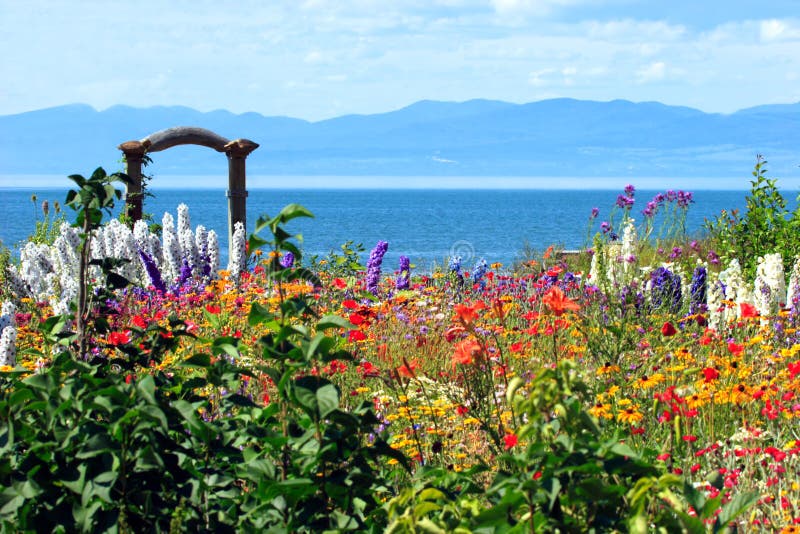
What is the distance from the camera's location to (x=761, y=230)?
9.37 metres

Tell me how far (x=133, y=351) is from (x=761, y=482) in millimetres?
2674

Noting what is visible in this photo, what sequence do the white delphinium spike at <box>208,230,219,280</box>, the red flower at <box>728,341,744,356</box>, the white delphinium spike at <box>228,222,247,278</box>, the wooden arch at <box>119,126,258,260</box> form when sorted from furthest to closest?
the wooden arch at <box>119,126,258,260</box>, the white delphinium spike at <box>208,230,219,280</box>, the white delphinium spike at <box>228,222,247,278</box>, the red flower at <box>728,341,744,356</box>

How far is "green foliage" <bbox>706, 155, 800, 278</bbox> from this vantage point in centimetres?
907

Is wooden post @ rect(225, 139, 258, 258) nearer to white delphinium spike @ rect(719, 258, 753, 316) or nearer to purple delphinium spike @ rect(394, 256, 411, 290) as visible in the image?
purple delphinium spike @ rect(394, 256, 411, 290)

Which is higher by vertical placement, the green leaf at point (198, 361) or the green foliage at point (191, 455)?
the green leaf at point (198, 361)

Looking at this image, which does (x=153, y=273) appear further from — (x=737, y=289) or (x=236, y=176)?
(x=236, y=176)

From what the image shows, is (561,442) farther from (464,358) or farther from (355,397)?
(355,397)

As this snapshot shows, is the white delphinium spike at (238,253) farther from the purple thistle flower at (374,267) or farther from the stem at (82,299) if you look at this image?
the stem at (82,299)

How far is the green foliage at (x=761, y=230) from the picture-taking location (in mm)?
9070

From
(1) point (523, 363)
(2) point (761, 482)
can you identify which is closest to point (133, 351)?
(2) point (761, 482)

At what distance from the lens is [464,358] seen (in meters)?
3.02

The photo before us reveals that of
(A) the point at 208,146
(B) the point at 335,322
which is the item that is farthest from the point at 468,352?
(A) the point at 208,146

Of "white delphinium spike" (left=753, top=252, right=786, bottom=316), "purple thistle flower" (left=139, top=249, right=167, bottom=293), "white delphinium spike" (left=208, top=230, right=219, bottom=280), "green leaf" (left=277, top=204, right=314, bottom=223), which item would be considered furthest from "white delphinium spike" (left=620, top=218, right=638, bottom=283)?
"green leaf" (left=277, top=204, right=314, bottom=223)

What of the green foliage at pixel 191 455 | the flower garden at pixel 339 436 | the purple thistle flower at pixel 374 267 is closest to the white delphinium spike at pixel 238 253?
the purple thistle flower at pixel 374 267
